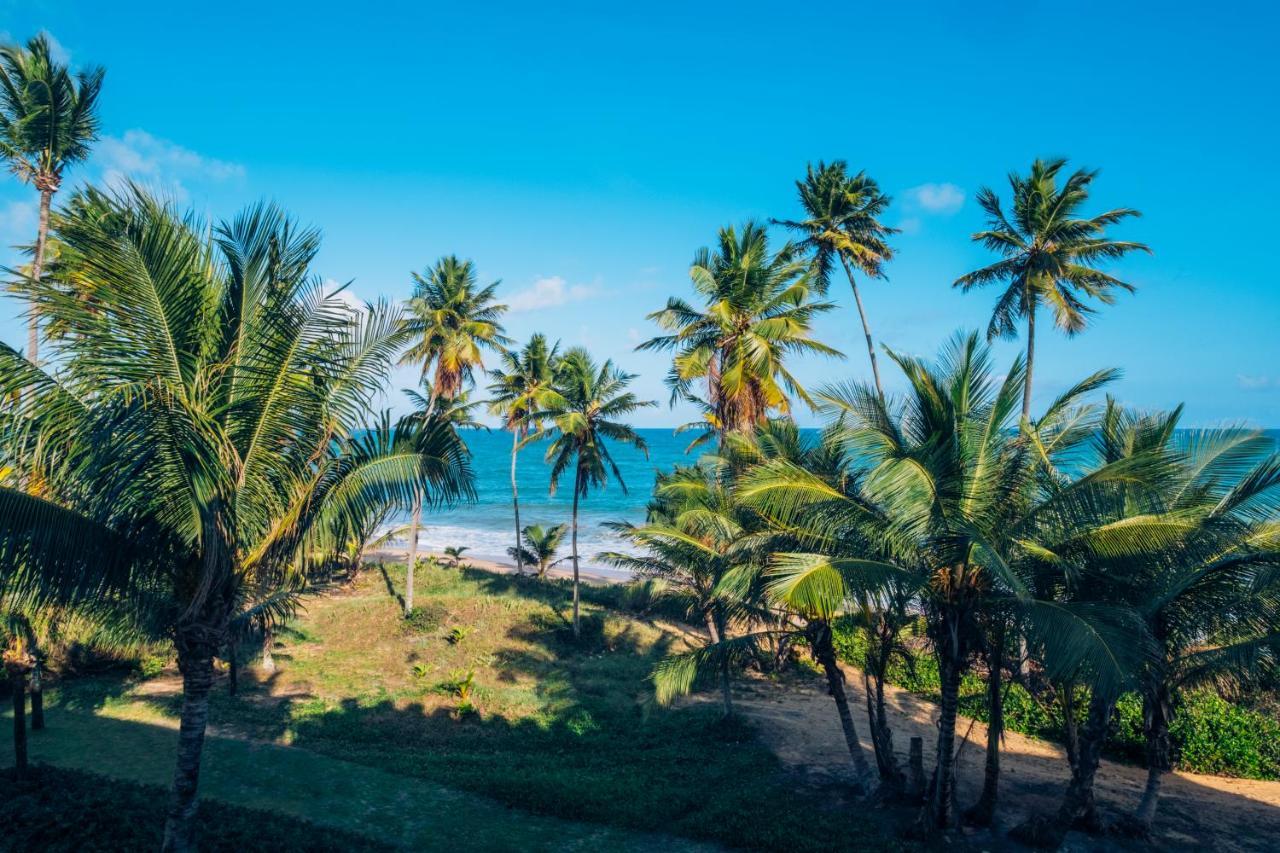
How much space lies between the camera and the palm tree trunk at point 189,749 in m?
6.72

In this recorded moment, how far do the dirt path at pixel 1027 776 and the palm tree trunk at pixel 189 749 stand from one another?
10684 mm

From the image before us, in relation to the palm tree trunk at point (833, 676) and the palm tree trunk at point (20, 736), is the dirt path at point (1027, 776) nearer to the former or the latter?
the palm tree trunk at point (833, 676)

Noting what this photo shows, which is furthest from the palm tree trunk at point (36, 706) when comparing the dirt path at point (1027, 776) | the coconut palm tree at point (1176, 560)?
the coconut palm tree at point (1176, 560)

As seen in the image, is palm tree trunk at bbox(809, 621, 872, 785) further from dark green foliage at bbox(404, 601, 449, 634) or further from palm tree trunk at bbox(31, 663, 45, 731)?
dark green foliage at bbox(404, 601, 449, 634)

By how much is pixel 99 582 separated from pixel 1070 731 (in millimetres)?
13287

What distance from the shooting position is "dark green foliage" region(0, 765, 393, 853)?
795 cm

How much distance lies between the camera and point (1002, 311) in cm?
2316

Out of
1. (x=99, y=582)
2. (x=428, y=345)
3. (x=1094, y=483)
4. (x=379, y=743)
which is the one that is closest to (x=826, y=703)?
(x=379, y=743)

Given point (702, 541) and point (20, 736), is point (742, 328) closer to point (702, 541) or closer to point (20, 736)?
point (702, 541)

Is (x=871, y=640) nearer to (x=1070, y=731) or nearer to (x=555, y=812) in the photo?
(x=1070, y=731)

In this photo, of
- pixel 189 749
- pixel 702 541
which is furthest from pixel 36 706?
pixel 702 541

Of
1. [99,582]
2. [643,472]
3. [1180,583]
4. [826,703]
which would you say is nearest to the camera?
[99,582]

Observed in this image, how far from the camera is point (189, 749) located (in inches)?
269

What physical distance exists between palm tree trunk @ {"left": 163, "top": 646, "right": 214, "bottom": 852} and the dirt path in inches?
421
